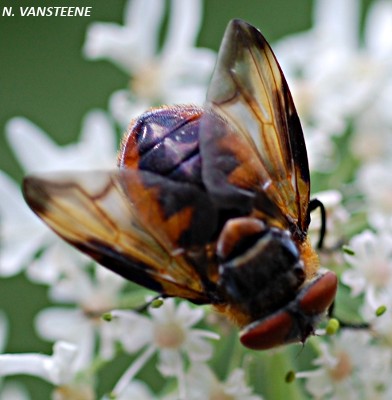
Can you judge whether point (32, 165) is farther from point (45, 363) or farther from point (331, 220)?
point (331, 220)

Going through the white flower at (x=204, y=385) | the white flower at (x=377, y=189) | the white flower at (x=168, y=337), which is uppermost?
the white flower at (x=377, y=189)

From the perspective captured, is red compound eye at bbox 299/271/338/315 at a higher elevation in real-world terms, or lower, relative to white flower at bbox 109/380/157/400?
higher

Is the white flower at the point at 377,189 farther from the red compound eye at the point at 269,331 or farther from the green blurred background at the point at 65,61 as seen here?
the green blurred background at the point at 65,61

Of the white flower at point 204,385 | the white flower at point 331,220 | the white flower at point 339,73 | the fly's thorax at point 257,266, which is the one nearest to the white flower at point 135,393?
the white flower at point 204,385

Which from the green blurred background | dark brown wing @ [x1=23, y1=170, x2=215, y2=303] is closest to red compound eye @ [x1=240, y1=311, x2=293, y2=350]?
dark brown wing @ [x1=23, y1=170, x2=215, y2=303]

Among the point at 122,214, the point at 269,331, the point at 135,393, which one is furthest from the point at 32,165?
the point at 269,331

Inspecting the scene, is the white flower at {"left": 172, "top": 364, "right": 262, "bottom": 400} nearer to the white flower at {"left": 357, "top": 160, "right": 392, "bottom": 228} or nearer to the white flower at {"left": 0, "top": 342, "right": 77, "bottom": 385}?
the white flower at {"left": 0, "top": 342, "right": 77, "bottom": 385}
